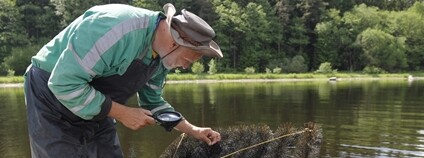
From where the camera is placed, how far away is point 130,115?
2895 mm

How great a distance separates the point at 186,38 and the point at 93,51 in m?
0.54

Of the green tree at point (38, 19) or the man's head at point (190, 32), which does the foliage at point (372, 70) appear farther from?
the man's head at point (190, 32)

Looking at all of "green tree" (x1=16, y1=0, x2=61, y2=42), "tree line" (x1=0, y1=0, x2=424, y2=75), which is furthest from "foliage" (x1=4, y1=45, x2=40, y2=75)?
"green tree" (x1=16, y1=0, x2=61, y2=42)

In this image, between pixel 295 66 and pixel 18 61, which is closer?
pixel 18 61

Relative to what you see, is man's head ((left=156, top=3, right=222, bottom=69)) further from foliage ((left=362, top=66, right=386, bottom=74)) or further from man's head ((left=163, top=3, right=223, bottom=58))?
foliage ((left=362, top=66, right=386, bottom=74))

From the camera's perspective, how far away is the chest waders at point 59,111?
2.88 meters

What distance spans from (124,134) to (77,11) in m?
60.0

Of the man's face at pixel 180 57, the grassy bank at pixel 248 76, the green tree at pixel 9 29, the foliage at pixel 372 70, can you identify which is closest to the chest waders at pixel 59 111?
the man's face at pixel 180 57

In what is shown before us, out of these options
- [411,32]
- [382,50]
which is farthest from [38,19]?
[411,32]

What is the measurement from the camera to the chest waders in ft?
9.44

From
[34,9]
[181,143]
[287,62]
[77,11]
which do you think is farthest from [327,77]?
[181,143]

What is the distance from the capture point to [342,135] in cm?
1549

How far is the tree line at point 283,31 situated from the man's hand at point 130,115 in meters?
68.3

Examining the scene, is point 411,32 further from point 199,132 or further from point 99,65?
point 99,65
